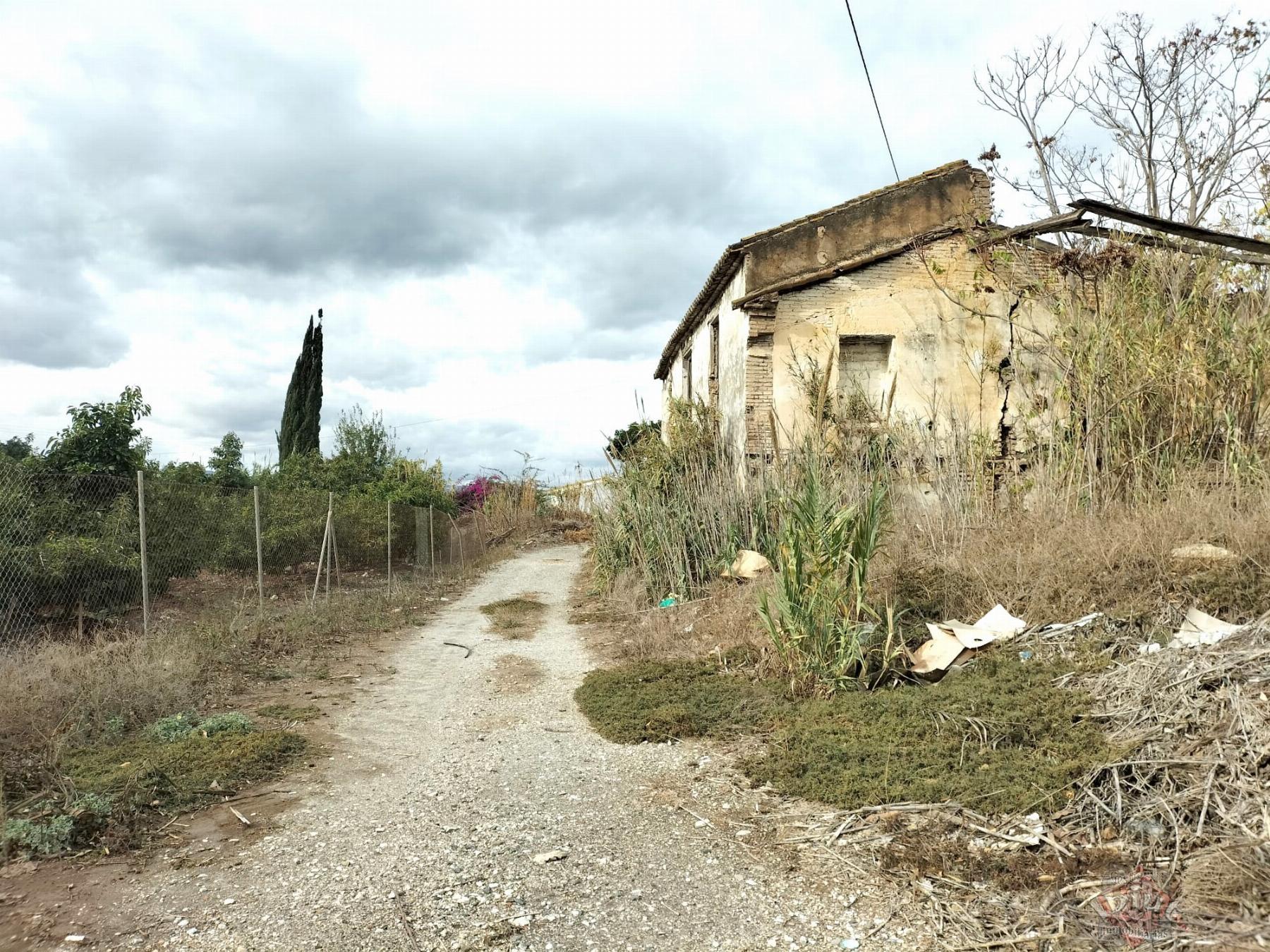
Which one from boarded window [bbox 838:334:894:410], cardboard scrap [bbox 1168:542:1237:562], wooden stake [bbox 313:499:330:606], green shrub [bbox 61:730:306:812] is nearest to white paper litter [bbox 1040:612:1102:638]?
cardboard scrap [bbox 1168:542:1237:562]

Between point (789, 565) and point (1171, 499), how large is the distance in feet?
10.1

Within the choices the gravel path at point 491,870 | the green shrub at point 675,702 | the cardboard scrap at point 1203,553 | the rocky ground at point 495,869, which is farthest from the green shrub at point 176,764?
the cardboard scrap at point 1203,553

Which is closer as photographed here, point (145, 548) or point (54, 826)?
point (54, 826)

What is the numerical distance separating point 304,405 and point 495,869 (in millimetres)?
23741

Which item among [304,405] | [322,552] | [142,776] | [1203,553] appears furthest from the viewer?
[304,405]

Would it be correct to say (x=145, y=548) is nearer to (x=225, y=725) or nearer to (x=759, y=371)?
(x=225, y=725)

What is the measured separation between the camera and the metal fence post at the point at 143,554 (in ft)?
23.5

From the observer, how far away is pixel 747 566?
933 cm

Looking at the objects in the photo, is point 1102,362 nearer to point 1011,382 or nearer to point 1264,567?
point 1264,567

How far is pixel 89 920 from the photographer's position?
10.1 feet

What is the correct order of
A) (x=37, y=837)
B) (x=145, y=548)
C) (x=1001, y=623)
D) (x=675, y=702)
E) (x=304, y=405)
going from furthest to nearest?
(x=304, y=405)
(x=145, y=548)
(x=675, y=702)
(x=1001, y=623)
(x=37, y=837)

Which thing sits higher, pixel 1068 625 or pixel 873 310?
pixel 873 310

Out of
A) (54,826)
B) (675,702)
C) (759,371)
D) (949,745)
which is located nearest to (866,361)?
(759,371)

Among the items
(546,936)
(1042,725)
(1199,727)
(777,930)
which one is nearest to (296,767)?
(546,936)
